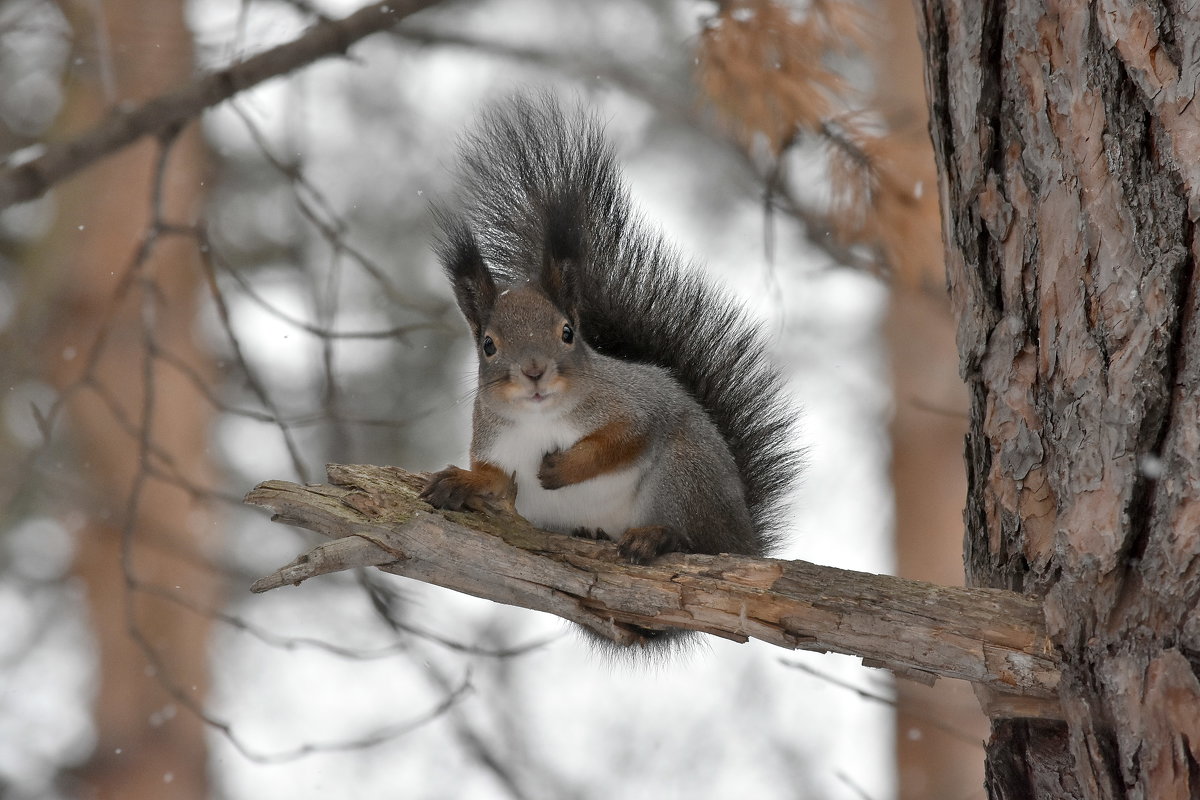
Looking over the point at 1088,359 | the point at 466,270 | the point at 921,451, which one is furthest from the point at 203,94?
the point at 921,451

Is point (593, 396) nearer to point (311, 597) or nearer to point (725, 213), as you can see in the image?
point (725, 213)

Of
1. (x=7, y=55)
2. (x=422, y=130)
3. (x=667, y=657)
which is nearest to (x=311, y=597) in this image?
(x=422, y=130)

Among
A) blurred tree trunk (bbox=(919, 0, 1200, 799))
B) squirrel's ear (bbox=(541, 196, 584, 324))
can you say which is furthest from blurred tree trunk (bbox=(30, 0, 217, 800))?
blurred tree trunk (bbox=(919, 0, 1200, 799))

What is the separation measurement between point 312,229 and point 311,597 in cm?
118

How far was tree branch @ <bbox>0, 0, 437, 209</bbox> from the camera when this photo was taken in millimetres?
2043

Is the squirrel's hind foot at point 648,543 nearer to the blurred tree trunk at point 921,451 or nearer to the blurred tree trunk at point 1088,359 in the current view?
the blurred tree trunk at point 1088,359

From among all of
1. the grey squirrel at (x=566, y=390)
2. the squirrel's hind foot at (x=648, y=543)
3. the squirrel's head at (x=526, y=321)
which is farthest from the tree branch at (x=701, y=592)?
the squirrel's head at (x=526, y=321)

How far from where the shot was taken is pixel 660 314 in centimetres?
183

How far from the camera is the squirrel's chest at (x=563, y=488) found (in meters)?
1.55

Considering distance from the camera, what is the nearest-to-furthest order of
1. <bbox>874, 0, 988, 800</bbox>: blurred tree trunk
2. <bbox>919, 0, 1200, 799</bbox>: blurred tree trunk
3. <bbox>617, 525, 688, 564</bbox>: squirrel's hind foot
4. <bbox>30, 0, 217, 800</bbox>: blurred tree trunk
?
<bbox>919, 0, 1200, 799</bbox>: blurred tree trunk < <bbox>617, 525, 688, 564</bbox>: squirrel's hind foot < <bbox>874, 0, 988, 800</bbox>: blurred tree trunk < <bbox>30, 0, 217, 800</bbox>: blurred tree trunk

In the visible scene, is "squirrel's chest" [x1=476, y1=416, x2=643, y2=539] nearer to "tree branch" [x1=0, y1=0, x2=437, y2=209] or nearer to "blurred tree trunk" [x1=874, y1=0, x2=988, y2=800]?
"tree branch" [x1=0, y1=0, x2=437, y2=209]

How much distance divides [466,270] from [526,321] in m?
0.12

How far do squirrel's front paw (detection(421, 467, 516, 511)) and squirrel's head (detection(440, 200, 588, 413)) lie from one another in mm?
129

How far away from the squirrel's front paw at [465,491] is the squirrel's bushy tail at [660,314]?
1.25ft
